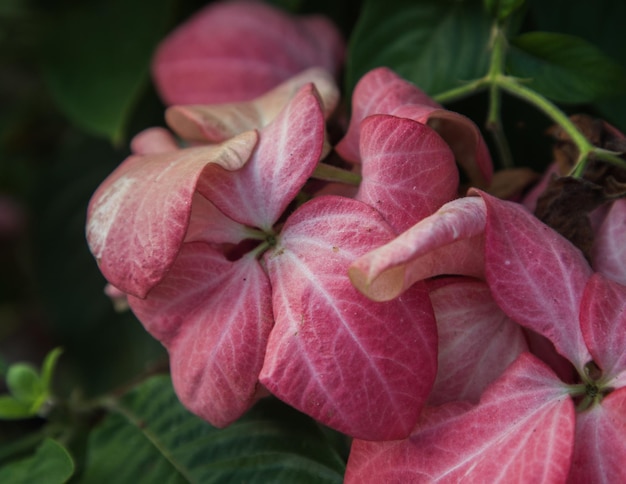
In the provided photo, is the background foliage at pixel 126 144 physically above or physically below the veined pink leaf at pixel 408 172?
below

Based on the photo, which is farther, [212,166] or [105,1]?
[105,1]

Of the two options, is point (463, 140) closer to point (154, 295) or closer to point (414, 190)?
point (414, 190)

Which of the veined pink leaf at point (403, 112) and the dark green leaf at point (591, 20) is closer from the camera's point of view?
the veined pink leaf at point (403, 112)

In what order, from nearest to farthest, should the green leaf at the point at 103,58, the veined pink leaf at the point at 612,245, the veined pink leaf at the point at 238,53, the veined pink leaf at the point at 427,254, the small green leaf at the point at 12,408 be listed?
the veined pink leaf at the point at 427,254
the veined pink leaf at the point at 612,245
the small green leaf at the point at 12,408
the veined pink leaf at the point at 238,53
the green leaf at the point at 103,58

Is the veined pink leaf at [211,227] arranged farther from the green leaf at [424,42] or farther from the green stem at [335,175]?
the green leaf at [424,42]

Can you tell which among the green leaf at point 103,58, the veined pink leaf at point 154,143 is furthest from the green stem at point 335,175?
the green leaf at point 103,58

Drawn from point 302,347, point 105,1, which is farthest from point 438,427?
point 105,1

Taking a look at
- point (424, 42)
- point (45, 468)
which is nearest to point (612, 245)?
point (424, 42)

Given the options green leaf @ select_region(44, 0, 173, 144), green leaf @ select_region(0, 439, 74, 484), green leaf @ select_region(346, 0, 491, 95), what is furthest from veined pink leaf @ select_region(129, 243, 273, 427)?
green leaf @ select_region(44, 0, 173, 144)
